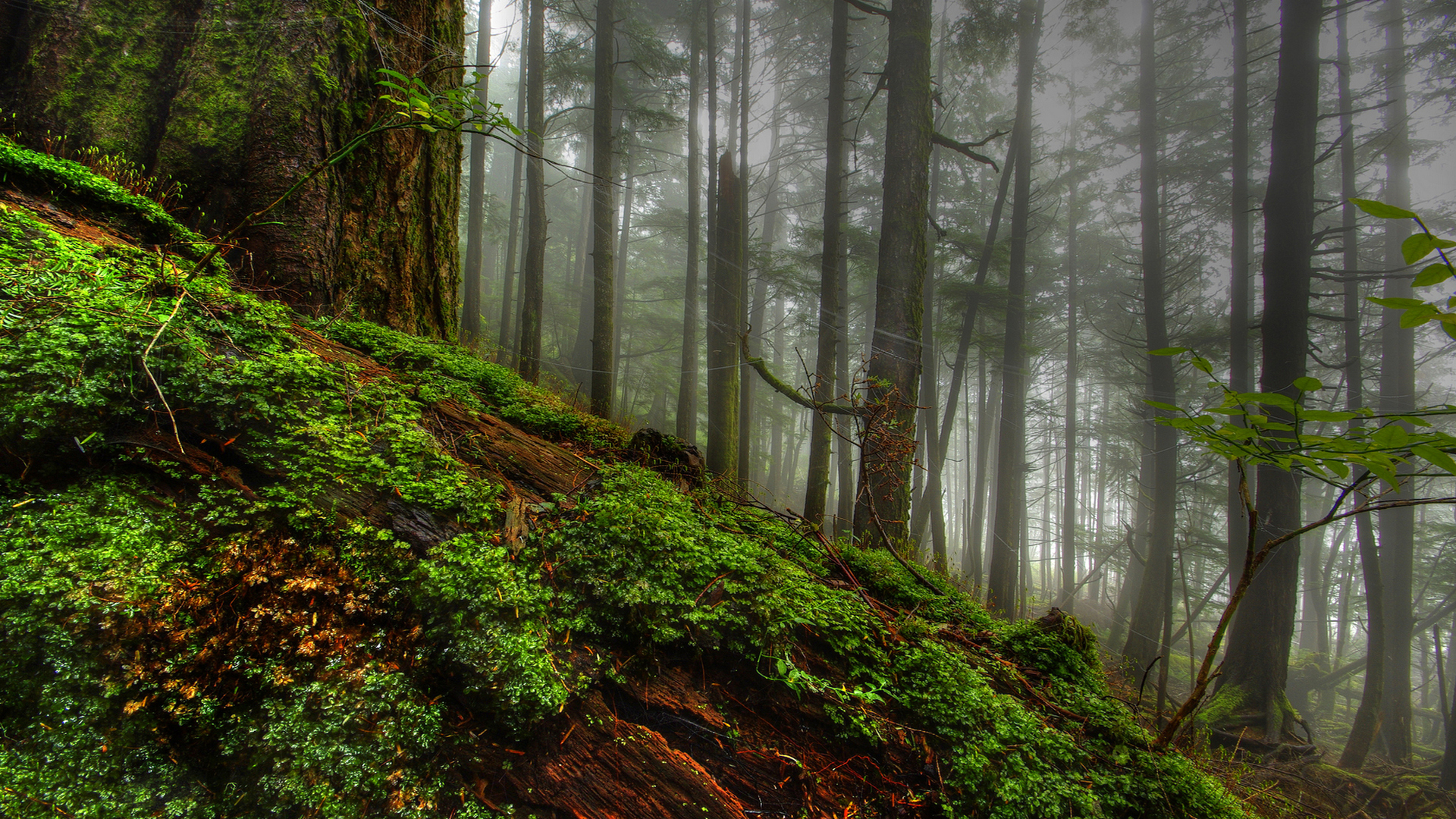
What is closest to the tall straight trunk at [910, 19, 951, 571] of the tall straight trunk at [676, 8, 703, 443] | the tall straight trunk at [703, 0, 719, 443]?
the tall straight trunk at [703, 0, 719, 443]

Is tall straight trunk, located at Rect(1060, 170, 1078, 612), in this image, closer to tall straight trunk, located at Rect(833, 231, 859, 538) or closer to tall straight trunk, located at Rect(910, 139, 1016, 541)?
tall straight trunk, located at Rect(910, 139, 1016, 541)

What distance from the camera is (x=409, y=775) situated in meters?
1.36

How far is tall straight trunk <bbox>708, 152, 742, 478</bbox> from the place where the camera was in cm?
895

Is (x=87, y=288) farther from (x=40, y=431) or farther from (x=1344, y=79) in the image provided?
(x=1344, y=79)

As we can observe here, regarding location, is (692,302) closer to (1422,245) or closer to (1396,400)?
(1422,245)

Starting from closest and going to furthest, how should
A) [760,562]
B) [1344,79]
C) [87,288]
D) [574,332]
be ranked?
[87,288], [760,562], [1344,79], [574,332]

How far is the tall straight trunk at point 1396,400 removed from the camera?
9.84 metres

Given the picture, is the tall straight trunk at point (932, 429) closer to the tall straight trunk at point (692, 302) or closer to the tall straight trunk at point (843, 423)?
the tall straight trunk at point (843, 423)

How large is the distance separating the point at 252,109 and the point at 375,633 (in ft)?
10.5

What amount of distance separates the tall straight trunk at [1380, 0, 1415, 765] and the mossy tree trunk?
14.3m

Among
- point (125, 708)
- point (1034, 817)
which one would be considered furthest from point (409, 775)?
point (1034, 817)

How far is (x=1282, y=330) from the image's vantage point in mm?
6848

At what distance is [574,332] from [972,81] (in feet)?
57.0

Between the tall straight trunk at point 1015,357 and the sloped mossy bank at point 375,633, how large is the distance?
9829mm
